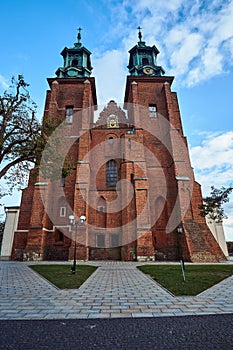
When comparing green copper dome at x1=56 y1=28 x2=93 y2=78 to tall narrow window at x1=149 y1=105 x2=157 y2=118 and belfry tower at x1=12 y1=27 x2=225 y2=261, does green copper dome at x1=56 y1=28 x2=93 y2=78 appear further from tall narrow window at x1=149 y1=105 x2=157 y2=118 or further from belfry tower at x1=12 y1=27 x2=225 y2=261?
tall narrow window at x1=149 y1=105 x2=157 y2=118

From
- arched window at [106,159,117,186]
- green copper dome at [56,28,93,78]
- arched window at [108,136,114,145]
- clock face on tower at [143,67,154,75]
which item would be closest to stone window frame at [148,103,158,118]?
arched window at [108,136,114,145]

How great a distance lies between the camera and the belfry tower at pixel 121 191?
725 inches

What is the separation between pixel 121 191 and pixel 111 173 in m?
3.17

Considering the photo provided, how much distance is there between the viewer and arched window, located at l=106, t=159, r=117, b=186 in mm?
23531

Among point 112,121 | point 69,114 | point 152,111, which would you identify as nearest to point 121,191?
point 112,121

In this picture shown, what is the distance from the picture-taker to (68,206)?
2125 cm

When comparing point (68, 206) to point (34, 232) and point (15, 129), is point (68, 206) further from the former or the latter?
point (15, 129)

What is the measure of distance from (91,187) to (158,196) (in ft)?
22.6

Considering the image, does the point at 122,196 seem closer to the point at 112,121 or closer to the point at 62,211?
the point at 62,211

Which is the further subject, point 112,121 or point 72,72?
point 72,72

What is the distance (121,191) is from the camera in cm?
2161

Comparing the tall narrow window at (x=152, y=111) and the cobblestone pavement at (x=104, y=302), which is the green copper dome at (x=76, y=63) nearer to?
the tall narrow window at (x=152, y=111)

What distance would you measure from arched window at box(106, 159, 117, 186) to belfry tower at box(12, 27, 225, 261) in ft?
0.37

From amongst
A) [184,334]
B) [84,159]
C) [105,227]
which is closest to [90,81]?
[84,159]
